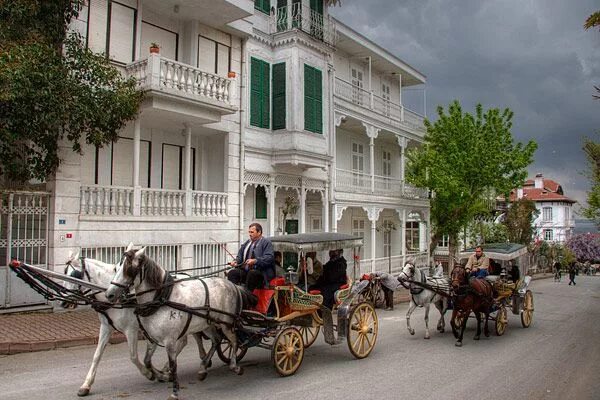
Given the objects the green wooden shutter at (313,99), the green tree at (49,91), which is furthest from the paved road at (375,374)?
the green wooden shutter at (313,99)

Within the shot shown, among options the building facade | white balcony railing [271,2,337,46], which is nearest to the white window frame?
the building facade

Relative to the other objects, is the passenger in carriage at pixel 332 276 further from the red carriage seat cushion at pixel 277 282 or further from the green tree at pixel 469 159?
the green tree at pixel 469 159

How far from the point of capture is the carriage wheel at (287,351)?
7.20 meters

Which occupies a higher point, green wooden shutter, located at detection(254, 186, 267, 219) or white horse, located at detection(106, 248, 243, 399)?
green wooden shutter, located at detection(254, 186, 267, 219)

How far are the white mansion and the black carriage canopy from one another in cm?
650

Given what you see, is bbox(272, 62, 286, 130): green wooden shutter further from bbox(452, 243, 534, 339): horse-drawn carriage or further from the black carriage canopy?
the black carriage canopy

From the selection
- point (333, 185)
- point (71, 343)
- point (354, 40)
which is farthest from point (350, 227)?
point (71, 343)

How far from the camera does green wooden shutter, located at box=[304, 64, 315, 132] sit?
18562mm

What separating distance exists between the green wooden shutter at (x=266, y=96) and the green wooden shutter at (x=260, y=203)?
2.43 metres

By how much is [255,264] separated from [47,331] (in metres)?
5.24

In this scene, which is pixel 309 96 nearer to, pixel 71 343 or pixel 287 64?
pixel 287 64

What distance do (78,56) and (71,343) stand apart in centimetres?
674

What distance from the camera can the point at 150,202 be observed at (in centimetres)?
1398

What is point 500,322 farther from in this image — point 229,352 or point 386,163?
point 386,163
